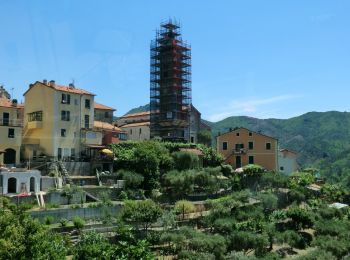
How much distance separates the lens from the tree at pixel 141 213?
37.0 m

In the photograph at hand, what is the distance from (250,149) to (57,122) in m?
29.7

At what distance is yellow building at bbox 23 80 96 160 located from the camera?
179 ft

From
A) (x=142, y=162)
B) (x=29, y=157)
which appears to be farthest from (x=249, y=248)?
(x=29, y=157)

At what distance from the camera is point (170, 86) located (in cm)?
7569

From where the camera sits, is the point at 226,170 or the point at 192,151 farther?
the point at 226,170

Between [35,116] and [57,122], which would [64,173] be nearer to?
[57,122]

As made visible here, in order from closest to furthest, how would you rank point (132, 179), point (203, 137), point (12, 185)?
point (12, 185) < point (132, 179) < point (203, 137)

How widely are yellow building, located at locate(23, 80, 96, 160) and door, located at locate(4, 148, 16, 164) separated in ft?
8.79

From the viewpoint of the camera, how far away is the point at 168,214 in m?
39.8

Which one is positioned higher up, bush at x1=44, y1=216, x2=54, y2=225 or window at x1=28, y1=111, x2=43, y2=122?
window at x1=28, y1=111, x2=43, y2=122

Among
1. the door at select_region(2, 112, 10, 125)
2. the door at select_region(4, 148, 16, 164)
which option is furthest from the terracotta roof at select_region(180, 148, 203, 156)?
the door at select_region(2, 112, 10, 125)

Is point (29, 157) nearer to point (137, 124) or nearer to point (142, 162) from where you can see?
point (142, 162)

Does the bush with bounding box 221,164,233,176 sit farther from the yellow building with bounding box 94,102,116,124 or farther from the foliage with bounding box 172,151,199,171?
the yellow building with bounding box 94,102,116,124

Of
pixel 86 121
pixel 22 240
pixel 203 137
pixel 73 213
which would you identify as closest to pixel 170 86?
pixel 203 137
